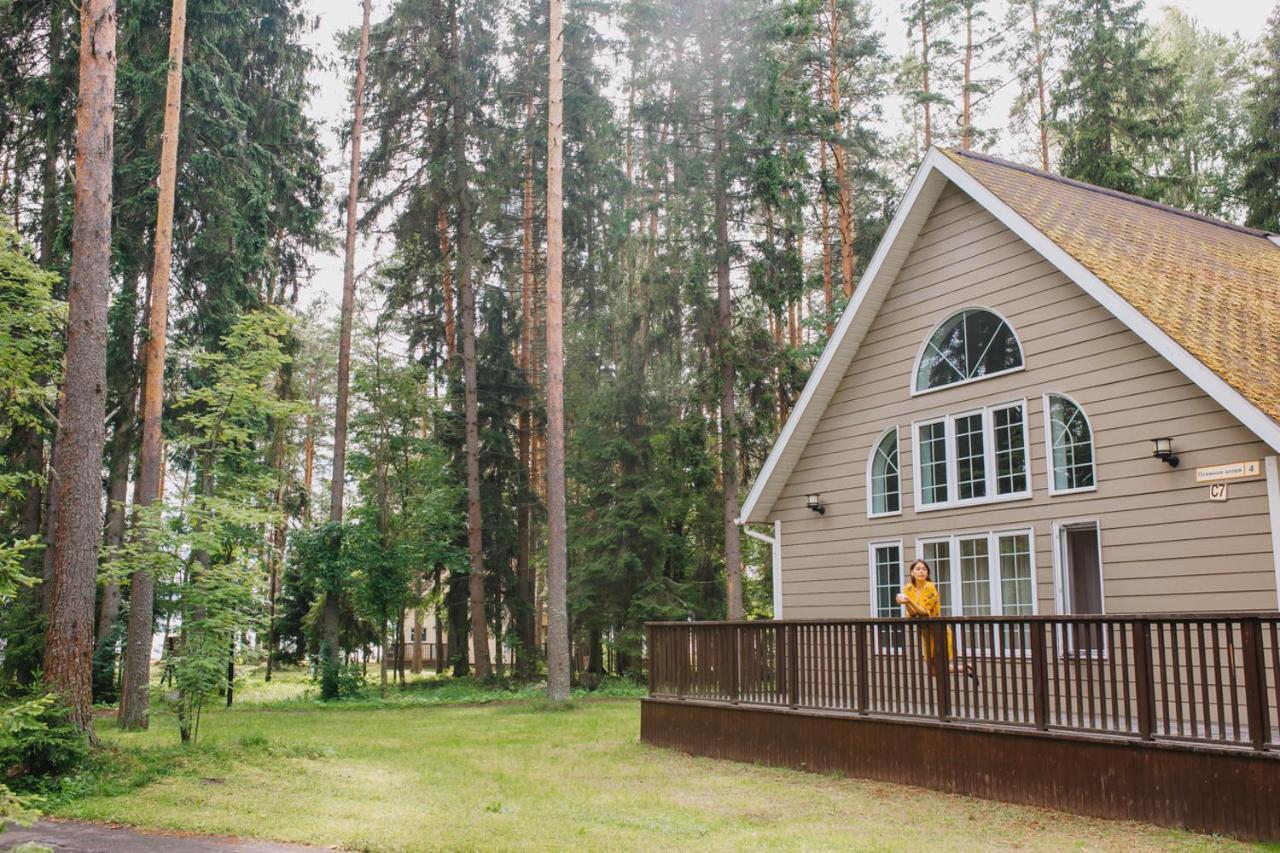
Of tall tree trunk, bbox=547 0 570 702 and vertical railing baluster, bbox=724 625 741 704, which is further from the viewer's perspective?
tall tree trunk, bbox=547 0 570 702

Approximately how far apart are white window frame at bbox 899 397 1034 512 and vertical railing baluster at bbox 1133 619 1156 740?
3758mm

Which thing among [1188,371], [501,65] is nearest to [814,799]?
[1188,371]

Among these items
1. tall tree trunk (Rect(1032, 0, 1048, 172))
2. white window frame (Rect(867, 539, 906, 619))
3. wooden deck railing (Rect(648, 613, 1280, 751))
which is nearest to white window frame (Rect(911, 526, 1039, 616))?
white window frame (Rect(867, 539, 906, 619))

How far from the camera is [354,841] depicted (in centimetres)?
678

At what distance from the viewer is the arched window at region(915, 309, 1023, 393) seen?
11438 millimetres

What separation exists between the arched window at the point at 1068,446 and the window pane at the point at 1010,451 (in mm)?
358

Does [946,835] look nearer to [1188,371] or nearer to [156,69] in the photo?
[1188,371]

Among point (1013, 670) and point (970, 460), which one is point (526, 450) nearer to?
point (970, 460)

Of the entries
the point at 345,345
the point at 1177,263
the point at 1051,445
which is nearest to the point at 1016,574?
the point at 1051,445

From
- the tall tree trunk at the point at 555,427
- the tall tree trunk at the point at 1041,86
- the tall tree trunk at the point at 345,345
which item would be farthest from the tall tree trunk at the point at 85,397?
the tall tree trunk at the point at 1041,86

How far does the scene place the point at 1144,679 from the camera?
722cm

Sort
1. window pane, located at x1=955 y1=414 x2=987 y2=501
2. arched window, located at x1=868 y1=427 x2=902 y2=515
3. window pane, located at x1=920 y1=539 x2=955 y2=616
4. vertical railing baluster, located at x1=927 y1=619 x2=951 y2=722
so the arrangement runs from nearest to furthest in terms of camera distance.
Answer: vertical railing baluster, located at x1=927 y1=619 x2=951 y2=722 → window pane, located at x1=955 y1=414 x2=987 y2=501 → window pane, located at x1=920 y1=539 x2=955 y2=616 → arched window, located at x1=868 y1=427 x2=902 y2=515

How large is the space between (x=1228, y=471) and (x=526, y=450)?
21.3 metres

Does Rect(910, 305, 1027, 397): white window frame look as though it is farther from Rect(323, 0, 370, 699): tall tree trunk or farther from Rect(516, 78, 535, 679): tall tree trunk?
Rect(516, 78, 535, 679): tall tree trunk
